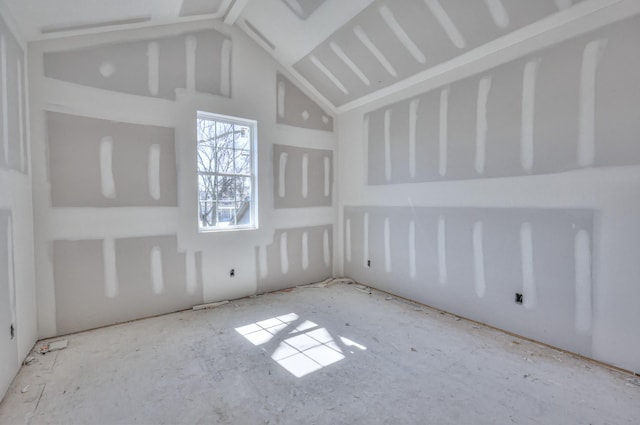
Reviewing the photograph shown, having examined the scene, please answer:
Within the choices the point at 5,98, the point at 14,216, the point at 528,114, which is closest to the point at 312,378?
the point at 14,216

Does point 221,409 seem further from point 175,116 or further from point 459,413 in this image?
point 175,116

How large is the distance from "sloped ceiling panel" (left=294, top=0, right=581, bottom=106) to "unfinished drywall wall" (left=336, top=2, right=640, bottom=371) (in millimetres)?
238

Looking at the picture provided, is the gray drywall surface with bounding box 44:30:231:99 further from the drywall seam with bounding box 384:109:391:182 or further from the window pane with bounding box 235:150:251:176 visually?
the drywall seam with bounding box 384:109:391:182

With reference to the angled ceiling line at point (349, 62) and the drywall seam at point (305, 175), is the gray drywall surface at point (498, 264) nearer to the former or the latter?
the drywall seam at point (305, 175)

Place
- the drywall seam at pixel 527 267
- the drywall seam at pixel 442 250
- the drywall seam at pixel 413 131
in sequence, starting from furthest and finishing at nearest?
1. the drywall seam at pixel 413 131
2. the drywall seam at pixel 442 250
3. the drywall seam at pixel 527 267

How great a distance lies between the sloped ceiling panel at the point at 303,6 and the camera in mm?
3380

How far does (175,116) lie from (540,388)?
436 centimetres

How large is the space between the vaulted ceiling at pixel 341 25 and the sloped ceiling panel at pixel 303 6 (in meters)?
0.01

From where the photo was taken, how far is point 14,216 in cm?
240

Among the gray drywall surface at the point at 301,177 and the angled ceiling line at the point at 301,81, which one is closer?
the angled ceiling line at the point at 301,81

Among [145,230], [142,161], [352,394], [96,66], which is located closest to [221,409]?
[352,394]

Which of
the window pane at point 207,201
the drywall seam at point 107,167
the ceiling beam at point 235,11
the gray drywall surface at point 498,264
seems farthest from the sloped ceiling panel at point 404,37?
the drywall seam at point 107,167

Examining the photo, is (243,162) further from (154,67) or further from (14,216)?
(14,216)

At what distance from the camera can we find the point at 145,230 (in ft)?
11.2
